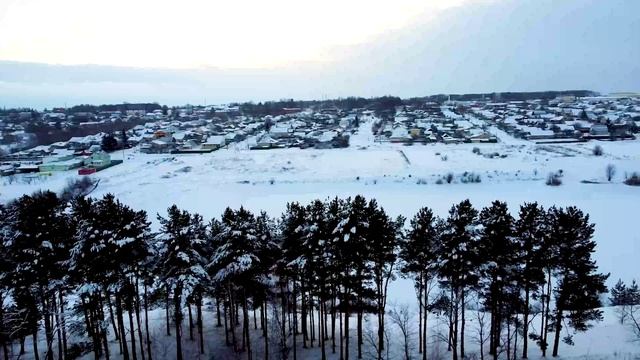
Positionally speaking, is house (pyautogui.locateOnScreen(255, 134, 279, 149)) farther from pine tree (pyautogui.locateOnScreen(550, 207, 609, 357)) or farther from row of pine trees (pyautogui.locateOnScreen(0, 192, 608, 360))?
pine tree (pyautogui.locateOnScreen(550, 207, 609, 357))

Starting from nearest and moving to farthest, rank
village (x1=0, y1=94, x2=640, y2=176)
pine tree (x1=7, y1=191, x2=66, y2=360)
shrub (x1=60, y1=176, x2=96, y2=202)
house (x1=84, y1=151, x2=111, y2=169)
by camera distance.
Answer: pine tree (x1=7, y1=191, x2=66, y2=360)
shrub (x1=60, y1=176, x2=96, y2=202)
house (x1=84, y1=151, x2=111, y2=169)
village (x1=0, y1=94, x2=640, y2=176)

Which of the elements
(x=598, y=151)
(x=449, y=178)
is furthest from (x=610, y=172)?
(x=598, y=151)

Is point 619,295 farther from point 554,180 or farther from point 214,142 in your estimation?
point 214,142

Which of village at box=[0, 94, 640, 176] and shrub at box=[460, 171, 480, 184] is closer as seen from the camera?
shrub at box=[460, 171, 480, 184]

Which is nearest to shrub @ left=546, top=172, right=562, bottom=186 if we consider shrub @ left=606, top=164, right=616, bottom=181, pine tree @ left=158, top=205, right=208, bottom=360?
shrub @ left=606, top=164, right=616, bottom=181

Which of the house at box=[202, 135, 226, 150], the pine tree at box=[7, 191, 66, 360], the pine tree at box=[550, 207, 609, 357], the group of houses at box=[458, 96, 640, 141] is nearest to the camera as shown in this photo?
the pine tree at box=[7, 191, 66, 360]

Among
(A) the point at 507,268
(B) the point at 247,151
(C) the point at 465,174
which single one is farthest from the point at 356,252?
(B) the point at 247,151

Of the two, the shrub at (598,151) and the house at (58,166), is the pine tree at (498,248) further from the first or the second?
the house at (58,166)

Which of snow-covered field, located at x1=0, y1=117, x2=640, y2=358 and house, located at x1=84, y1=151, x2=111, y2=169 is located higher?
house, located at x1=84, y1=151, x2=111, y2=169

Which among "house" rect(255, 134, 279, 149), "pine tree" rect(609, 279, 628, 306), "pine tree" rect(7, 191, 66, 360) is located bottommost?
"pine tree" rect(609, 279, 628, 306)

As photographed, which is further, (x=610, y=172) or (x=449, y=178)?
(x=449, y=178)
